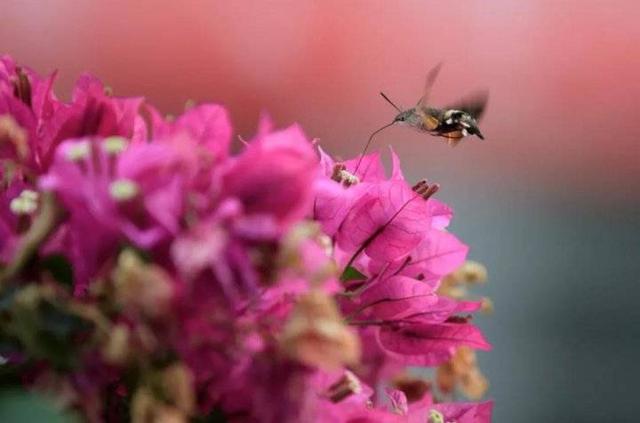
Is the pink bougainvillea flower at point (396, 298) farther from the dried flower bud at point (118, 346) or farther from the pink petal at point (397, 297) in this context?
the dried flower bud at point (118, 346)

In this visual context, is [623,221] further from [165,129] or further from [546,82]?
[165,129]

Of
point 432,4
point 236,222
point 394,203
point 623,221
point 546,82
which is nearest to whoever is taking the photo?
point 236,222

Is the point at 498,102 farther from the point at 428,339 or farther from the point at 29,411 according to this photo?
the point at 29,411

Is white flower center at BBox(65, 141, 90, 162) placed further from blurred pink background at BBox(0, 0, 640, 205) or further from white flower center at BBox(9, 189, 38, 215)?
blurred pink background at BBox(0, 0, 640, 205)

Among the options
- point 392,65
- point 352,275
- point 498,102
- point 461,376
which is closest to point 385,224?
point 352,275

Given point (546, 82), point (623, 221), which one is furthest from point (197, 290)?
point (623, 221)

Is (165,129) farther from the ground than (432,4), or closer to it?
closer to it

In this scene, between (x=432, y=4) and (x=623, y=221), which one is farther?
(x=623, y=221)

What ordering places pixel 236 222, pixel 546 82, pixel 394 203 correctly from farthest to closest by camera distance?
pixel 546 82 < pixel 394 203 < pixel 236 222
